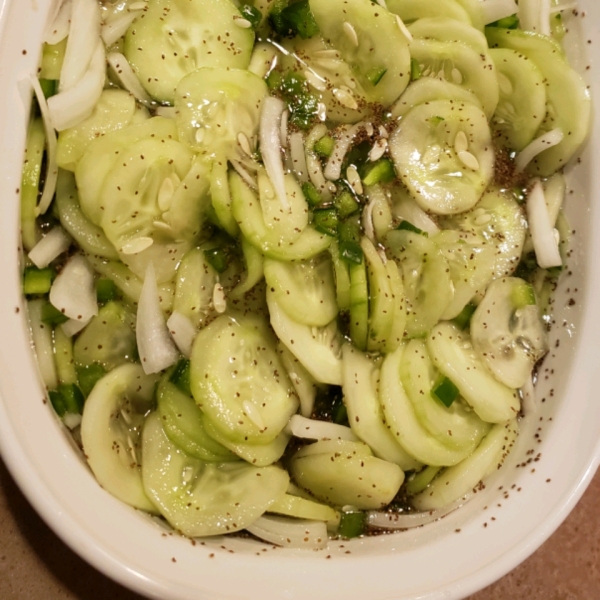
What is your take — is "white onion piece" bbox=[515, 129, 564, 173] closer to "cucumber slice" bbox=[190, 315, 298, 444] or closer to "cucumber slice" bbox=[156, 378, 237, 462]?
"cucumber slice" bbox=[190, 315, 298, 444]

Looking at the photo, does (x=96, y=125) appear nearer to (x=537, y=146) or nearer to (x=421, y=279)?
(x=421, y=279)

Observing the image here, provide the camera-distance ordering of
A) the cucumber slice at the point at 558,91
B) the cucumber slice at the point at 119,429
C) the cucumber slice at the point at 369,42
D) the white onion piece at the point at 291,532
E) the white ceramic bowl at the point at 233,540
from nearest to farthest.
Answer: the white ceramic bowl at the point at 233,540 < the cucumber slice at the point at 119,429 < the white onion piece at the point at 291,532 < the cucumber slice at the point at 369,42 < the cucumber slice at the point at 558,91

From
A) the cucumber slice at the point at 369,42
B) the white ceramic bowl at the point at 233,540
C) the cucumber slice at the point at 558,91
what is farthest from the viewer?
the cucumber slice at the point at 558,91

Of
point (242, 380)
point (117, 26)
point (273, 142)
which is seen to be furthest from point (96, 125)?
point (242, 380)

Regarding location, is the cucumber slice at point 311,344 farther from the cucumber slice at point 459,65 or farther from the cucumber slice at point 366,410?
the cucumber slice at point 459,65

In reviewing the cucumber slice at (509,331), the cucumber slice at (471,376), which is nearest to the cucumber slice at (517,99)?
the cucumber slice at (509,331)

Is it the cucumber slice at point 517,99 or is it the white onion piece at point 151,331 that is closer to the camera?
the white onion piece at point 151,331

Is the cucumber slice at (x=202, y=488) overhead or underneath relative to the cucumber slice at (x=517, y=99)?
underneath
